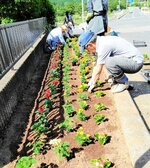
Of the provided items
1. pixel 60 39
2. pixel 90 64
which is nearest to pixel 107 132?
pixel 90 64

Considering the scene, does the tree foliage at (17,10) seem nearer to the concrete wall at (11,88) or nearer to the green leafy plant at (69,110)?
the concrete wall at (11,88)

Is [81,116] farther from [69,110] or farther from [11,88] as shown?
[11,88]

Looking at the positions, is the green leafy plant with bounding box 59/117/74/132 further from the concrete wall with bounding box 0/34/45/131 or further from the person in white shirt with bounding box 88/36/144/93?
the person in white shirt with bounding box 88/36/144/93

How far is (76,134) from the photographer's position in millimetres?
3934

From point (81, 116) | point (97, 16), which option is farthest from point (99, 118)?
point (97, 16)

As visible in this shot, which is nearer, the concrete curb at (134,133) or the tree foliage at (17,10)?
the concrete curb at (134,133)

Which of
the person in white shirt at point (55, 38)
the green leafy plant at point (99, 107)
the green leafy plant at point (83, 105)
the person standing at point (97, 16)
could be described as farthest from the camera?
the person in white shirt at point (55, 38)

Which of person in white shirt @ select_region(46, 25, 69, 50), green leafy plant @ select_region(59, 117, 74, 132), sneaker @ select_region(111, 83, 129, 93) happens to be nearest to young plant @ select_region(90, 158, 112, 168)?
green leafy plant @ select_region(59, 117, 74, 132)

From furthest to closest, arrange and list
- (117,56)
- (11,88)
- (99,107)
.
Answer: (11,88)
(117,56)
(99,107)

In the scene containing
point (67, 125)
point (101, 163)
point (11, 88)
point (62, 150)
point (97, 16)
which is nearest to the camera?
point (101, 163)

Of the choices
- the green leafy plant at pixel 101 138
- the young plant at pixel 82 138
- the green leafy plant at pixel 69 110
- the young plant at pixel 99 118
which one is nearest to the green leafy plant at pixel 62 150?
the young plant at pixel 82 138

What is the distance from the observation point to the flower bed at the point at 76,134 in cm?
338

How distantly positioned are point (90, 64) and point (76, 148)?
4.27m

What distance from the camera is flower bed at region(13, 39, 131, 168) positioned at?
11.1ft
